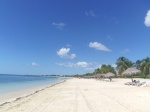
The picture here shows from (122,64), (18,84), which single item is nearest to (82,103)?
(18,84)

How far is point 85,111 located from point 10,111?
2.93 m

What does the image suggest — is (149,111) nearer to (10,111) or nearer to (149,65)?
(10,111)

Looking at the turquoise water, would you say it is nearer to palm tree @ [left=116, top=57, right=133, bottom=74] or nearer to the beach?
the beach

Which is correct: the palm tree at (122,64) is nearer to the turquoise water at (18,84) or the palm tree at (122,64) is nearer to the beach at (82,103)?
the turquoise water at (18,84)

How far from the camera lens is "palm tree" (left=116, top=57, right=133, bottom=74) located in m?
85.7

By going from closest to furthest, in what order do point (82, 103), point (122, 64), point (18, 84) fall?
point (82, 103) → point (18, 84) → point (122, 64)

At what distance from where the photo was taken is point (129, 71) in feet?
171

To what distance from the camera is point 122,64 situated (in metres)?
86.2

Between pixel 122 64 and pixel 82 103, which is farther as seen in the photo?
pixel 122 64

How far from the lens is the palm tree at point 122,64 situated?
8569cm

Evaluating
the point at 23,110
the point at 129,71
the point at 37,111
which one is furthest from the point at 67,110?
the point at 129,71

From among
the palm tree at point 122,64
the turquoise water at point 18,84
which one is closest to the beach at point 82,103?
the turquoise water at point 18,84

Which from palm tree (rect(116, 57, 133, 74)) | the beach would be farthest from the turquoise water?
palm tree (rect(116, 57, 133, 74))

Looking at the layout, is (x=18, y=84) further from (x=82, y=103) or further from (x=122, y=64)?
(x=122, y=64)
